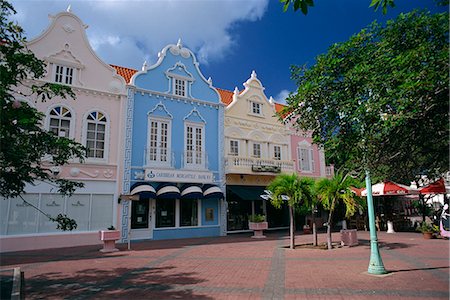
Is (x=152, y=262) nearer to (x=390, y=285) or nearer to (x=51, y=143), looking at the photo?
(x=51, y=143)

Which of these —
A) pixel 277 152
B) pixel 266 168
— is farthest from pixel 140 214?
pixel 277 152

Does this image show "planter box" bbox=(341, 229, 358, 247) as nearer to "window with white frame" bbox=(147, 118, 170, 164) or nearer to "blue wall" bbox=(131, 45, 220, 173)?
"blue wall" bbox=(131, 45, 220, 173)

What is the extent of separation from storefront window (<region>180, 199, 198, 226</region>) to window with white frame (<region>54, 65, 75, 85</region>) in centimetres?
878

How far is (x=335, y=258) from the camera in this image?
414 inches

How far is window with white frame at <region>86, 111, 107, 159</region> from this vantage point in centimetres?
1608

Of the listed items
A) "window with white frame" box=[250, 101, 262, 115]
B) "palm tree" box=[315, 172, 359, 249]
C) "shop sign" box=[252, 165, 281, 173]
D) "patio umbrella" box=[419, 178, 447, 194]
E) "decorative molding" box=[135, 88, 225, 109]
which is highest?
"window with white frame" box=[250, 101, 262, 115]

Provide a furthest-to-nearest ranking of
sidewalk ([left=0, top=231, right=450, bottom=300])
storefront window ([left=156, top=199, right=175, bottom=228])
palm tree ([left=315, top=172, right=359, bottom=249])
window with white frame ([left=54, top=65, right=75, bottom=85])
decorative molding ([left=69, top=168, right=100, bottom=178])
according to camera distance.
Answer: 1. storefront window ([left=156, top=199, right=175, bottom=228])
2. window with white frame ([left=54, top=65, right=75, bottom=85])
3. decorative molding ([left=69, top=168, right=100, bottom=178])
4. palm tree ([left=315, top=172, right=359, bottom=249])
5. sidewalk ([left=0, top=231, right=450, bottom=300])

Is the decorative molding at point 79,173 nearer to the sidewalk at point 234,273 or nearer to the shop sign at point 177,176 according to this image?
the shop sign at point 177,176

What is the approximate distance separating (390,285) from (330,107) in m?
4.21

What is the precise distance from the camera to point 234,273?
8.46 metres

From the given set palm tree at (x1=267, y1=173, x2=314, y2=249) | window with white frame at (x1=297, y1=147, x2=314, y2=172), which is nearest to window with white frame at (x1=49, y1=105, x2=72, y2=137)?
palm tree at (x1=267, y1=173, x2=314, y2=249)

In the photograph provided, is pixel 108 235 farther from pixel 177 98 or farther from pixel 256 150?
pixel 256 150

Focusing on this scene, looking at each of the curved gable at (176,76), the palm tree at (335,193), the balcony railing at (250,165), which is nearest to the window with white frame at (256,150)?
the balcony railing at (250,165)

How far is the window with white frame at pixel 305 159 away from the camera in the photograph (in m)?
23.9
